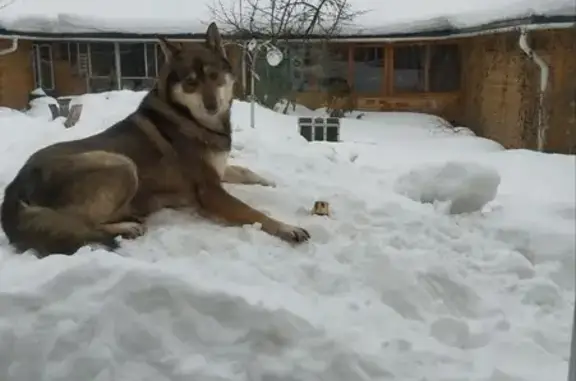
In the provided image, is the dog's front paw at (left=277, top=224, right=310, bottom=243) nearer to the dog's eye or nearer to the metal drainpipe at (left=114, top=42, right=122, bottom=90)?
the dog's eye

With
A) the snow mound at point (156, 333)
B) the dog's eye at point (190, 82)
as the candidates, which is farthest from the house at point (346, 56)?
the snow mound at point (156, 333)

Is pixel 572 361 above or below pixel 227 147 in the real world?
below

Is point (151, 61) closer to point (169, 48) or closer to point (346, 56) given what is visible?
point (169, 48)

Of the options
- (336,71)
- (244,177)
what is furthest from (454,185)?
(244,177)

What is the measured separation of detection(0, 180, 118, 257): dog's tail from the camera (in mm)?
1390

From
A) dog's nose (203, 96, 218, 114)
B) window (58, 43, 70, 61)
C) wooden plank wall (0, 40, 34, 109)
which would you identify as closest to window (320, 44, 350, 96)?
dog's nose (203, 96, 218, 114)

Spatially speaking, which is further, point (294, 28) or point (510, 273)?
point (294, 28)

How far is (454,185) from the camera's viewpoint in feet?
5.85

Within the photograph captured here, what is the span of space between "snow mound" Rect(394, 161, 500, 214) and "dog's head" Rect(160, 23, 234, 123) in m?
0.60

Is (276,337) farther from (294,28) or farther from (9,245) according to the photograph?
Answer: (294,28)

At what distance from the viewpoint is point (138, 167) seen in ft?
5.47

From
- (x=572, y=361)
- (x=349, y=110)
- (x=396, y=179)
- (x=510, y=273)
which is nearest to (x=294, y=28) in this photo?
(x=349, y=110)

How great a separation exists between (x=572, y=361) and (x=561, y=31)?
46 centimetres

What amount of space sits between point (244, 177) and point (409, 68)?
0.58 m
